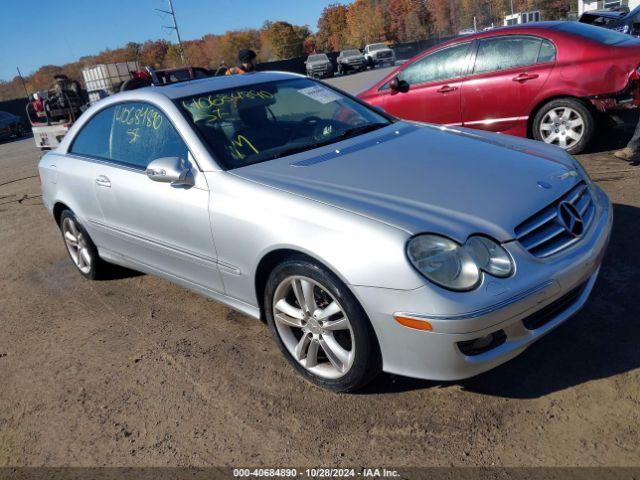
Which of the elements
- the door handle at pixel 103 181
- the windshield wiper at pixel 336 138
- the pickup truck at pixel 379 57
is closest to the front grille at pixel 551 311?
the windshield wiper at pixel 336 138

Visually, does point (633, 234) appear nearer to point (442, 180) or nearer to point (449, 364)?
point (442, 180)

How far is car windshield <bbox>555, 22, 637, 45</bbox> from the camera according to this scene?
5.90 meters

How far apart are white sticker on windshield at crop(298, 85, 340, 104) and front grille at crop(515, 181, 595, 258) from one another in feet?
6.12

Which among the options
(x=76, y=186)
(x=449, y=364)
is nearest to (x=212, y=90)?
(x=76, y=186)

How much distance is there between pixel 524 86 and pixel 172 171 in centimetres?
438

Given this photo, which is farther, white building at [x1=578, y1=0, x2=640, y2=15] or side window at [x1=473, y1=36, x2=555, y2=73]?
white building at [x1=578, y1=0, x2=640, y2=15]

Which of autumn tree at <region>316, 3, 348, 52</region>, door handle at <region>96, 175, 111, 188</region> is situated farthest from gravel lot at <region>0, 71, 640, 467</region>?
autumn tree at <region>316, 3, 348, 52</region>

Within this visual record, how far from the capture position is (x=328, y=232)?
2.53 meters

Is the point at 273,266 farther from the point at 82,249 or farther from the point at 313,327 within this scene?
the point at 82,249

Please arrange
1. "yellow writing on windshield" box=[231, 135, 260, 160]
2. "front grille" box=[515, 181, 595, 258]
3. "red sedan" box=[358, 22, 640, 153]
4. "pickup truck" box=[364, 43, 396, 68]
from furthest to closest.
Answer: "pickup truck" box=[364, 43, 396, 68], "red sedan" box=[358, 22, 640, 153], "yellow writing on windshield" box=[231, 135, 260, 160], "front grille" box=[515, 181, 595, 258]

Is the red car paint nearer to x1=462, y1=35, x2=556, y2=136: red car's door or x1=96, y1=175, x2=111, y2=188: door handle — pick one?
x1=462, y1=35, x2=556, y2=136: red car's door

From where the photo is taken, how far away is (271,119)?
3654mm

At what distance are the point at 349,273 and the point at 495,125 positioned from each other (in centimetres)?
454

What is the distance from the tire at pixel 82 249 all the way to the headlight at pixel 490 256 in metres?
3.30
